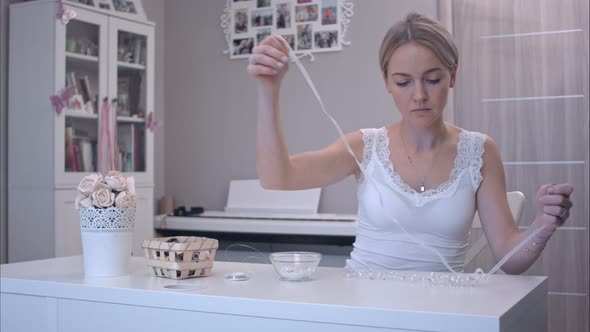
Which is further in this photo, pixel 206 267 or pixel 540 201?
pixel 206 267

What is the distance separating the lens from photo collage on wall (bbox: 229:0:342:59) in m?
4.04

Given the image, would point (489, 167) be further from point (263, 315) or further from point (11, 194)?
point (11, 194)

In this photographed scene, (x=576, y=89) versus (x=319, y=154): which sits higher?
(x=576, y=89)

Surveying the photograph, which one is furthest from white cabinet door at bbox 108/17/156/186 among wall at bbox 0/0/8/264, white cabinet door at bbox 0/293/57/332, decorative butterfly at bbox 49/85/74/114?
white cabinet door at bbox 0/293/57/332

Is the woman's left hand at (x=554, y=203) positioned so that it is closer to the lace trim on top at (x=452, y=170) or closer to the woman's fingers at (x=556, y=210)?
the woman's fingers at (x=556, y=210)

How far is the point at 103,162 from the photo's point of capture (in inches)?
148

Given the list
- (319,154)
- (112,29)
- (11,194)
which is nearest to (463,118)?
(112,29)

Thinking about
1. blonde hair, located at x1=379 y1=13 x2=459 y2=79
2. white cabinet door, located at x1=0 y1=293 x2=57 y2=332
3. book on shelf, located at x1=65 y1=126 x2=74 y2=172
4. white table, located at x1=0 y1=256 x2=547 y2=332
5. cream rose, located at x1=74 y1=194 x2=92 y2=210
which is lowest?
white cabinet door, located at x1=0 y1=293 x2=57 y2=332

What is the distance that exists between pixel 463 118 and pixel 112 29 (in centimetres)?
202

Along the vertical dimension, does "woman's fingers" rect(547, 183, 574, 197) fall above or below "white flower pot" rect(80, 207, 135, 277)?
above

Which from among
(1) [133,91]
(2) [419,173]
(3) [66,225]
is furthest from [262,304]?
(1) [133,91]

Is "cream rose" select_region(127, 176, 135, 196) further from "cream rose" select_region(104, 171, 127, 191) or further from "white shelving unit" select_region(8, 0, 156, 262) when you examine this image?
"white shelving unit" select_region(8, 0, 156, 262)

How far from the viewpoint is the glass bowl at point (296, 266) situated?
1.37m

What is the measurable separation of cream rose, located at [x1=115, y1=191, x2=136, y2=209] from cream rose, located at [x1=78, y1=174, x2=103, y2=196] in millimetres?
51
